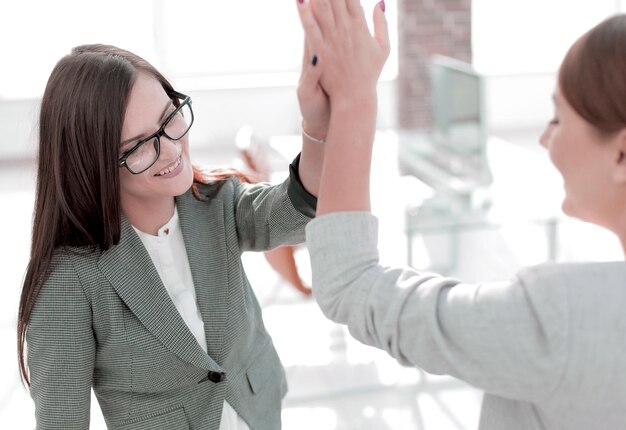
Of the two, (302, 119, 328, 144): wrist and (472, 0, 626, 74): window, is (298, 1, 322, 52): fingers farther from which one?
(472, 0, 626, 74): window

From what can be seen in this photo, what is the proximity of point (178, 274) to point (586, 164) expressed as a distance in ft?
2.50

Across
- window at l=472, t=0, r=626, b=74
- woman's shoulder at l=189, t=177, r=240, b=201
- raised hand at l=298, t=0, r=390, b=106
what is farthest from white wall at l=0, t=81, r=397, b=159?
raised hand at l=298, t=0, r=390, b=106

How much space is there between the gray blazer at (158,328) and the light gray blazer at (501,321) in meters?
0.42

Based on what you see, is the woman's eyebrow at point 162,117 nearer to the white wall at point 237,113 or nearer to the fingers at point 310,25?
the fingers at point 310,25

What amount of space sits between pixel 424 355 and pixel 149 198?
2.28 feet

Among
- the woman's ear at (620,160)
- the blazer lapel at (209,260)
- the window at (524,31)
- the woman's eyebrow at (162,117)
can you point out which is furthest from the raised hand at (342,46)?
the window at (524,31)

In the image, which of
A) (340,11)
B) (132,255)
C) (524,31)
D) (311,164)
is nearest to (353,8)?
(340,11)

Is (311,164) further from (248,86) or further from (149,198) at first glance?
(248,86)

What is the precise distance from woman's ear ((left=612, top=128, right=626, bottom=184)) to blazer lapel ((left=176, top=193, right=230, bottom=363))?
0.73m

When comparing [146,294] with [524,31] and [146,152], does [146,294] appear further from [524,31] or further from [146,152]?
[524,31]

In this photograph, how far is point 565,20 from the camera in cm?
880

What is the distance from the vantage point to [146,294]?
135 cm

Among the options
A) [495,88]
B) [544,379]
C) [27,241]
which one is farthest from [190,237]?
[495,88]

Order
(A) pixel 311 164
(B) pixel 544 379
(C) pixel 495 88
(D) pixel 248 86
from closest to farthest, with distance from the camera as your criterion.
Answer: (B) pixel 544 379
(A) pixel 311 164
(D) pixel 248 86
(C) pixel 495 88
